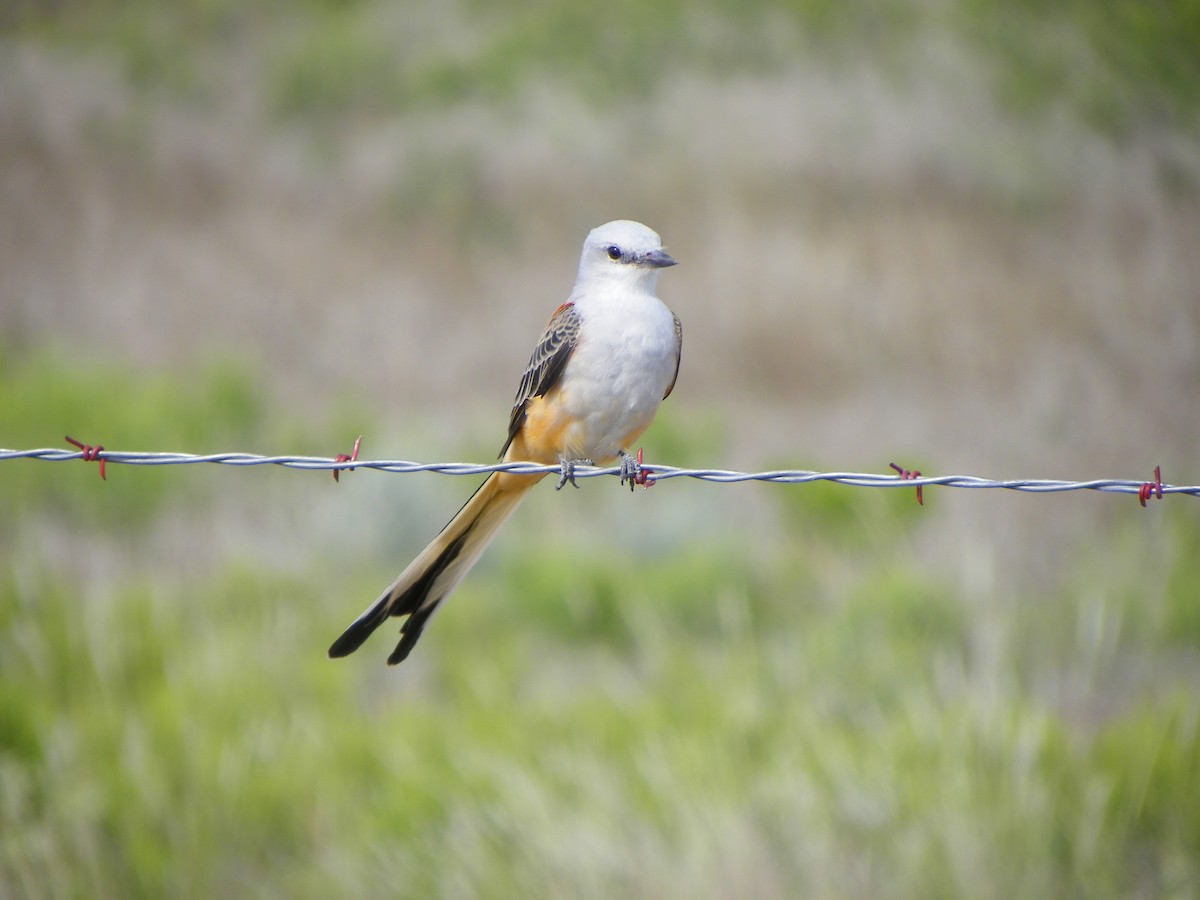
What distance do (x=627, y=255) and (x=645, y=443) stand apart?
19.2 ft

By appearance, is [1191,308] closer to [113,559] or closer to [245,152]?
[113,559]

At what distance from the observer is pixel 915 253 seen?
11.5 metres

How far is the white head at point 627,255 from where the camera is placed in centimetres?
301

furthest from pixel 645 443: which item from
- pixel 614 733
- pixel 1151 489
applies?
pixel 1151 489

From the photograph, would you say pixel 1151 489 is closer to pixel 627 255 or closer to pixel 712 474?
pixel 712 474

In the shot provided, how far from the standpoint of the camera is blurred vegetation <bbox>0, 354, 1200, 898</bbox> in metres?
4.08

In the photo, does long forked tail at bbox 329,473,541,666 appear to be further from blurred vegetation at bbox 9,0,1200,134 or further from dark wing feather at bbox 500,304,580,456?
blurred vegetation at bbox 9,0,1200,134

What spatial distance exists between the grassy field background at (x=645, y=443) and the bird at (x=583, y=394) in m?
1.49

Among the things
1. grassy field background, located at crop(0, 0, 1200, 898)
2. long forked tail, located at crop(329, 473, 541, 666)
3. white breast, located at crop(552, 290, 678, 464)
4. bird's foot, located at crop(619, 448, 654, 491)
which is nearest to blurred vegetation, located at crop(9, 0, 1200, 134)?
grassy field background, located at crop(0, 0, 1200, 898)

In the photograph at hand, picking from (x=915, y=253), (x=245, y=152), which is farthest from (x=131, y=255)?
(x=915, y=253)

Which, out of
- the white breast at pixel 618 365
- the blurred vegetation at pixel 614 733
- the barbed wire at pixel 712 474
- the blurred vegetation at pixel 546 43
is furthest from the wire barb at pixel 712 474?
the blurred vegetation at pixel 546 43

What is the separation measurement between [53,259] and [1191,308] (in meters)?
11.4

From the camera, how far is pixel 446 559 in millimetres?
3088

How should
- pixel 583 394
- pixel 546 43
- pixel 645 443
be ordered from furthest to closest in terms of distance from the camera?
pixel 546 43
pixel 645 443
pixel 583 394
